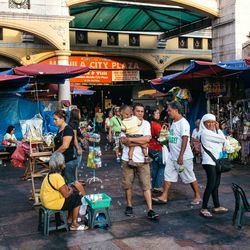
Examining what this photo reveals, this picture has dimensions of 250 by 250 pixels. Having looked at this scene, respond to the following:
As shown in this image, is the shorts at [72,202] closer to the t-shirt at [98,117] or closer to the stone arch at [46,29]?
the stone arch at [46,29]

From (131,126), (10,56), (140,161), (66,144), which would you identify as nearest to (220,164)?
(140,161)

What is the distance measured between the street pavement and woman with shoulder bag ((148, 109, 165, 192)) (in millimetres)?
351

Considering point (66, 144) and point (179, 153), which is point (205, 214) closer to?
point (179, 153)

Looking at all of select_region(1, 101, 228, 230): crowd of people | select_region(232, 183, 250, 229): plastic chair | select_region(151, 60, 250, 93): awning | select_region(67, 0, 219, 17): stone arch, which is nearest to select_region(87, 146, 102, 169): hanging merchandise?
select_region(1, 101, 228, 230): crowd of people

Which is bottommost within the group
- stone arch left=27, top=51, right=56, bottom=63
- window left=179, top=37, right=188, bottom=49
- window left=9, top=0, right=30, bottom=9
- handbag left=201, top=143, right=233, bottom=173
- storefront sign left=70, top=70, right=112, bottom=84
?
handbag left=201, top=143, right=233, bottom=173

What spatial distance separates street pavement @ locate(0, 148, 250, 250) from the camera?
5090mm

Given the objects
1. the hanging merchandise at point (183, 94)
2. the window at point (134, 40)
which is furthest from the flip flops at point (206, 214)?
the window at point (134, 40)

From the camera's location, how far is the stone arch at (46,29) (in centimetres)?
1374

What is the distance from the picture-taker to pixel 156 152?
7699mm

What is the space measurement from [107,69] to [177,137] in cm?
1719

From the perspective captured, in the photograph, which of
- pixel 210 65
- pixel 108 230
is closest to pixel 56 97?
pixel 210 65

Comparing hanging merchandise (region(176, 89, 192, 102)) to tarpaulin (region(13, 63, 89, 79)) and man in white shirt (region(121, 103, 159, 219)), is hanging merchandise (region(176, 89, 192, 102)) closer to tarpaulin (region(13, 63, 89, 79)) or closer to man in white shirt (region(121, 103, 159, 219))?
tarpaulin (region(13, 63, 89, 79))

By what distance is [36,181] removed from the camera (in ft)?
30.8

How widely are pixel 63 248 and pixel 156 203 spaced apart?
241cm
